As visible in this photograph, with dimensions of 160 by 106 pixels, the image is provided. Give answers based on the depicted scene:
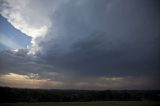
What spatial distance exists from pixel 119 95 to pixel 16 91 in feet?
57.0

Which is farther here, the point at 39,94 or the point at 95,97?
the point at 95,97

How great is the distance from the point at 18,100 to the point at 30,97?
8.87 feet

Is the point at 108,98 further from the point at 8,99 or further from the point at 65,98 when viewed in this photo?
the point at 8,99

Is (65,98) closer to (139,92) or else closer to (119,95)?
(119,95)

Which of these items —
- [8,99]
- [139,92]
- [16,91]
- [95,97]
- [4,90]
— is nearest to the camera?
[8,99]

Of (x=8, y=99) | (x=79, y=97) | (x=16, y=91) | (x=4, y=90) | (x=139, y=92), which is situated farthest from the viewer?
(x=139, y=92)

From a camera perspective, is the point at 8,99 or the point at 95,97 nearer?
the point at 8,99

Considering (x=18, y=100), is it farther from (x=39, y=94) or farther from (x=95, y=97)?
(x=95, y=97)

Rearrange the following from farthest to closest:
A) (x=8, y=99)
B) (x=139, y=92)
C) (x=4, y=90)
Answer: (x=139, y=92), (x=4, y=90), (x=8, y=99)

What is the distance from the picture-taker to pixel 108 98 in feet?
121

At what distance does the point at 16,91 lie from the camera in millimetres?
30953

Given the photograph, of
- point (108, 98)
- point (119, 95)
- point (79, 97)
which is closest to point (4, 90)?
point (79, 97)

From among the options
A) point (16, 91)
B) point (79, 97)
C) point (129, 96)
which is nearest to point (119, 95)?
point (129, 96)

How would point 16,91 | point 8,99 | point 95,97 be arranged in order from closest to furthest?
point 8,99
point 16,91
point 95,97
